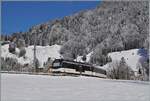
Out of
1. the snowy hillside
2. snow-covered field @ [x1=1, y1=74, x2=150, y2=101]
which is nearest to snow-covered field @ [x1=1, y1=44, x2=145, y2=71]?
the snowy hillside

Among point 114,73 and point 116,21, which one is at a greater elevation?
point 116,21

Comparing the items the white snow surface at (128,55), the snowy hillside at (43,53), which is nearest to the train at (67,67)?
the snowy hillside at (43,53)

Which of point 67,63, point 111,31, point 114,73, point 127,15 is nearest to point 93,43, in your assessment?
point 111,31

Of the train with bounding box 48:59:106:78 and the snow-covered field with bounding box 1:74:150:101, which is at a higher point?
the train with bounding box 48:59:106:78

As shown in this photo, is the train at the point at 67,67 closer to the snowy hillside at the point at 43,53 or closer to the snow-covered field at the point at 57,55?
the snowy hillside at the point at 43,53

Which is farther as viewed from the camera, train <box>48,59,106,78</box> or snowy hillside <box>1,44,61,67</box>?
snowy hillside <box>1,44,61,67</box>

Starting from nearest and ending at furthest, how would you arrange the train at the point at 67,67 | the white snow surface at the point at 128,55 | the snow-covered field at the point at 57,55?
the train at the point at 67,67 < the snow-covered field at the point at 57,55 < the white snow surface at the point at 128,55

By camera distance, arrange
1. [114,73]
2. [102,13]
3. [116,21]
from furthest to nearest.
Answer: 1. [102,13]
2. [116,21]
3. [114,73]

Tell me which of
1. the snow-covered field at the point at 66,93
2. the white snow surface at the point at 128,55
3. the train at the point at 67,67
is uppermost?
the white snow surface at the point at 128,55

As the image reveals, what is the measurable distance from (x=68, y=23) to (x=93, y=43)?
10.8 m

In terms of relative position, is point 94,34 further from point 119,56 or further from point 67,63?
point 67,63

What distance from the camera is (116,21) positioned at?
114m

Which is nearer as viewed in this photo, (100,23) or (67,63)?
(67,63)

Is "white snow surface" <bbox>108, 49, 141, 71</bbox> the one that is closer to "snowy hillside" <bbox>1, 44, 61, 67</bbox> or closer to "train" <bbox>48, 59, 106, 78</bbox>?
"snowy hillside" <bbox>1, 44, 61, 67</bbox>
